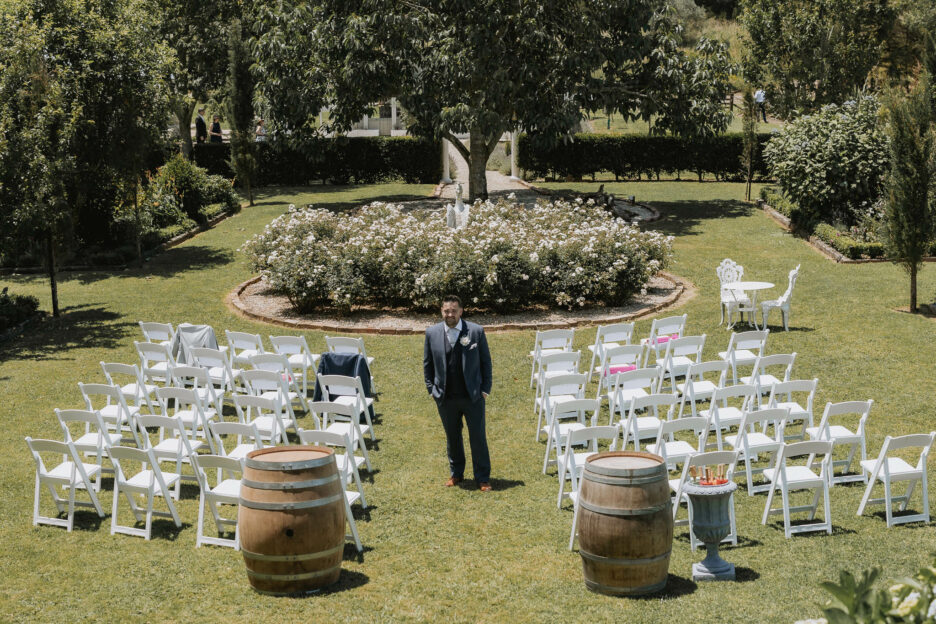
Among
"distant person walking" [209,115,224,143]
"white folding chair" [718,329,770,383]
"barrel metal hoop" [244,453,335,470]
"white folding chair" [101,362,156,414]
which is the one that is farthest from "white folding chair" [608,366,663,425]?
"distant person walking" [209,115,224,143]

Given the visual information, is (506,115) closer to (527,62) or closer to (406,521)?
(527,62)

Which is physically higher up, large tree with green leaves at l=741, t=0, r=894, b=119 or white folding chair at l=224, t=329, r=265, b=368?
large tree with green leaves at l=741, t=0, r=894, b=119

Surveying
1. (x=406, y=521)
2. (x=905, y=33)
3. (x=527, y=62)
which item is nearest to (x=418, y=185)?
(x=527, y=62)

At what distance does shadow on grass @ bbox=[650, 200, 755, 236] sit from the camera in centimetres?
2481

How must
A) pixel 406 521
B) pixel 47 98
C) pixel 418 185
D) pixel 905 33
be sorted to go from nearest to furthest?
pixel 406 521
pixel 47 98
pixel 418 185
pixel 905 33

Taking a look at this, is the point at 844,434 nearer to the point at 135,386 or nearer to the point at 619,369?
the point at 619,369

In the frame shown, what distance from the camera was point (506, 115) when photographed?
2725 centimetres

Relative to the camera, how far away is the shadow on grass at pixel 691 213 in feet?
81.4

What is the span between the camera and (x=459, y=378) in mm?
8992

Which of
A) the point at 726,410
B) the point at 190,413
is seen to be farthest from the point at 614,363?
the point at 190,413

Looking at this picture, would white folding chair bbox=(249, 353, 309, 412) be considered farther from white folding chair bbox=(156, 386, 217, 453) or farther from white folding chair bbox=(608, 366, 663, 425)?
white folding chair bbox=(608, 366, 663, 425)

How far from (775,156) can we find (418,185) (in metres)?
13.4

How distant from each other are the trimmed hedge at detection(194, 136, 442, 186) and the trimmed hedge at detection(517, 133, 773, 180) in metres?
3.58

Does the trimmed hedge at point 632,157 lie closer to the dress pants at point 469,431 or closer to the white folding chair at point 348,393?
the white folding chair at point 348,393
